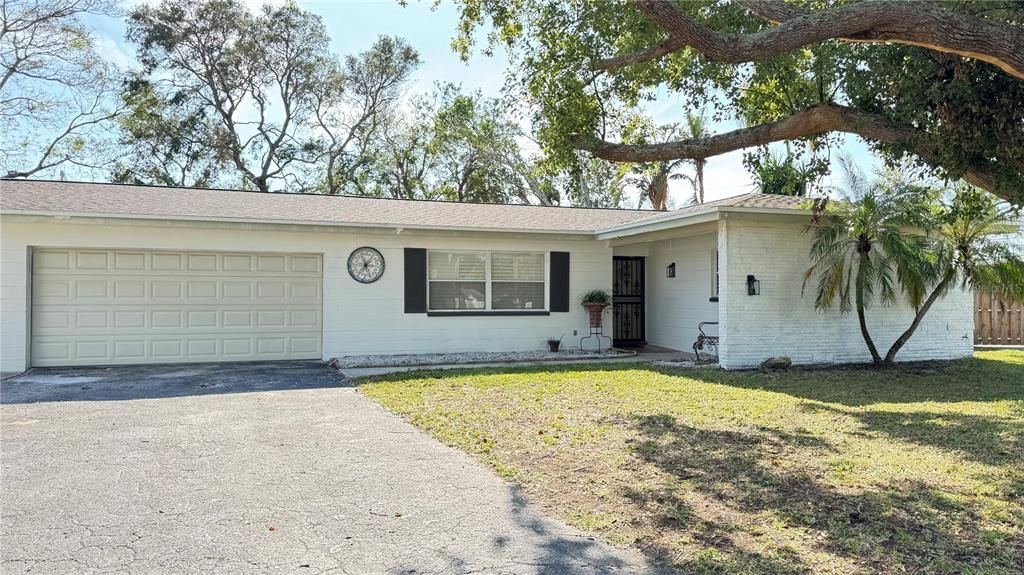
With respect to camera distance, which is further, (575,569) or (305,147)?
(305,147)

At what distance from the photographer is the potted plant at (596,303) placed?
12555mm

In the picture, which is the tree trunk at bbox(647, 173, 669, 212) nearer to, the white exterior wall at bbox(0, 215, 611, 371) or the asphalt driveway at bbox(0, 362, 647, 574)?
the white exterior wall at bbox(0, 215, 611, 371)

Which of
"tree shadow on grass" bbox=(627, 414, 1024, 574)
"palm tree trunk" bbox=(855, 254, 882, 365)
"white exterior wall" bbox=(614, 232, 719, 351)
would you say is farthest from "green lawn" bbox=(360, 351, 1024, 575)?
"white exterior wall" bbox=(614, 232, 719, 351)

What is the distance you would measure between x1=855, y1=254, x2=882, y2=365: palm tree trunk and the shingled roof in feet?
4.57

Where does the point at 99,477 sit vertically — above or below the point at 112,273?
below

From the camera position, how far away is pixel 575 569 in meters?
3.25

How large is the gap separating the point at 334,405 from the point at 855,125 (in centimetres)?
624

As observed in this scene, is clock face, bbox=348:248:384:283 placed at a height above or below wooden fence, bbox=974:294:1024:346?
above

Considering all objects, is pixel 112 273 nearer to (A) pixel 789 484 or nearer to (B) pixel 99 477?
(B) pixel 99 477

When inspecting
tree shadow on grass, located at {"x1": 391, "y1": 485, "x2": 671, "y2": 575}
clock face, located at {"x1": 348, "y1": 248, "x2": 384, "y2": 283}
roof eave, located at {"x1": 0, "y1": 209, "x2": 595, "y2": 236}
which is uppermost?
roof eave, located at {"x1": 0, "y1": 209, "x2": 595, "y2": 236}

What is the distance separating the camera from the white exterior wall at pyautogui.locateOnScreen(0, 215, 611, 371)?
1005 centimetres

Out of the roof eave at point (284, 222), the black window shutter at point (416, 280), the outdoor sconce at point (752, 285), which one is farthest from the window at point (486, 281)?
the outdoor sconce at point (752, 285)

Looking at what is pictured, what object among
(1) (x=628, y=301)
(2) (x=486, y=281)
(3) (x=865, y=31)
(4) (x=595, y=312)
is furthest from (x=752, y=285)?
(3) (x=865, y=31)

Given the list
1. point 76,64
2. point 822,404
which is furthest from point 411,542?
point 76,64
